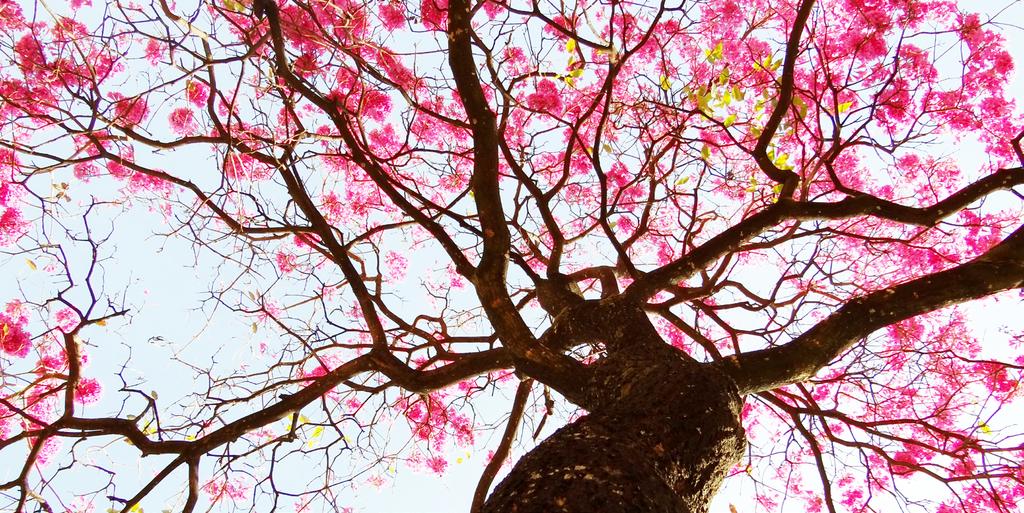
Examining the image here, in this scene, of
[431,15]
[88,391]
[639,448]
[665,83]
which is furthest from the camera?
[88,391]

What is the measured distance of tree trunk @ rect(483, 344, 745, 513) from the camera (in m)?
1.42

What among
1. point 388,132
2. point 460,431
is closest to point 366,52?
point 388,132

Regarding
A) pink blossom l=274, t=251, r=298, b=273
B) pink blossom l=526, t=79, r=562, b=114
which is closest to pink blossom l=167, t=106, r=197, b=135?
pink blossom l=274, t=251, r=298, b=273

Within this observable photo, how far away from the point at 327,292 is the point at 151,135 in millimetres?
2006

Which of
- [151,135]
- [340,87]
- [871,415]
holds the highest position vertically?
[340,87]

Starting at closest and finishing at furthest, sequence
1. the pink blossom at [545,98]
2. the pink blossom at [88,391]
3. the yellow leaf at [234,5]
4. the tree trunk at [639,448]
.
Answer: the tree trunk at [639,448], the yellow leaf at [234,5], the pink blossom at [88,391], the pink blossom at [545,98]

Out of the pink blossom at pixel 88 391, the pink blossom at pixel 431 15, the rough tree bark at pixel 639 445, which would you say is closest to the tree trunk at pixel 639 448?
the rough tree bark at pixel 639 445

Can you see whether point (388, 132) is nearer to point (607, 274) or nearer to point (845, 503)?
point (607, 274)

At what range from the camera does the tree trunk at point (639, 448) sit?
1.42 meters

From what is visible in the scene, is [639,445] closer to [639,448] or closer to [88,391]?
[639,448]

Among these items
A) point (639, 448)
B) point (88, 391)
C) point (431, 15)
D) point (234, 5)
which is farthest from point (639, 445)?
point (88, 391)

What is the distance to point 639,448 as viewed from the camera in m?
1.70

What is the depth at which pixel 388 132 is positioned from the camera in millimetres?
5645

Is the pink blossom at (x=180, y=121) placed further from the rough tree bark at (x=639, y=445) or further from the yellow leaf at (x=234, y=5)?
the rough tree bark at (x=639, y=445)
